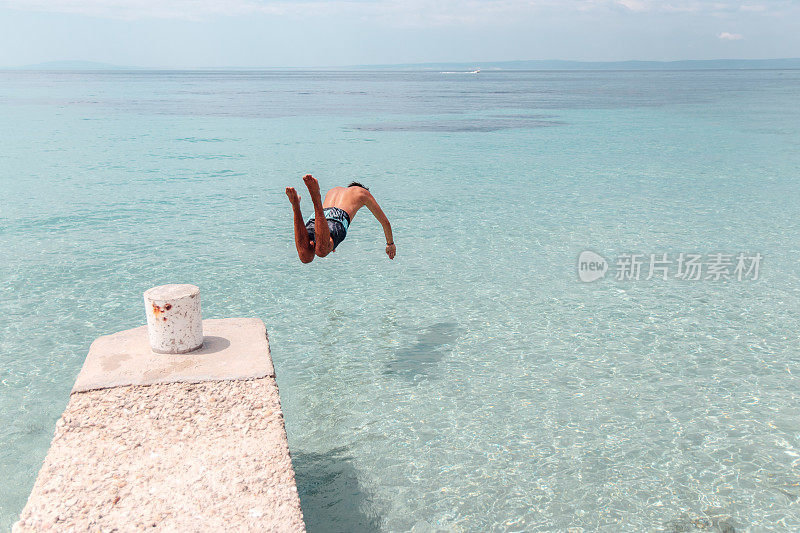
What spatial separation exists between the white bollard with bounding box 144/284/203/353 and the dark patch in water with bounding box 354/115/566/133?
27.9 m

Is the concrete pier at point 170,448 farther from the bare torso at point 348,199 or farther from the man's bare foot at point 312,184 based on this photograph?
the bare torso at point 348,199

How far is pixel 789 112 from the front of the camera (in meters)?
39.9

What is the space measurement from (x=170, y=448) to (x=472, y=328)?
5052 millimetres

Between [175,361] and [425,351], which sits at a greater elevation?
[175,361]

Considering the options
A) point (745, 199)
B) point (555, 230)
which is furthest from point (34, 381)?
point (745, 199)

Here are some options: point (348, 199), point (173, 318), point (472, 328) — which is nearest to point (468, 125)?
point (472, 328)

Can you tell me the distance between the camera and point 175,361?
5496 millimetres

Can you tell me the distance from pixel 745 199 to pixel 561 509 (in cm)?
1383

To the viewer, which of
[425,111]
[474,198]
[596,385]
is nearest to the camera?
[596,385]

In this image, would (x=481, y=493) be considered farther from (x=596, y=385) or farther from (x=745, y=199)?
(x=745, y=199)

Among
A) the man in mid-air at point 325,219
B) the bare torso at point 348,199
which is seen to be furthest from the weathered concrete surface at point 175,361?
the bare torso at point 348,199

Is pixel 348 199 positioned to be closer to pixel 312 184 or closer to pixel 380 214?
pixel 380 214

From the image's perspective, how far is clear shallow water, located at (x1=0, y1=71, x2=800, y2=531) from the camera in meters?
5.69

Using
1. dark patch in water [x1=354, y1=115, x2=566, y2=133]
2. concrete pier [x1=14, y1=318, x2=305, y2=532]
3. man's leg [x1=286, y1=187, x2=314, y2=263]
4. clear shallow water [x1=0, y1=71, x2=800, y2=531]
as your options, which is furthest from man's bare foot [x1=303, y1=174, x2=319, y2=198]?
dark patch in water [x1=354, y1=115, x2=566, y2=133]
